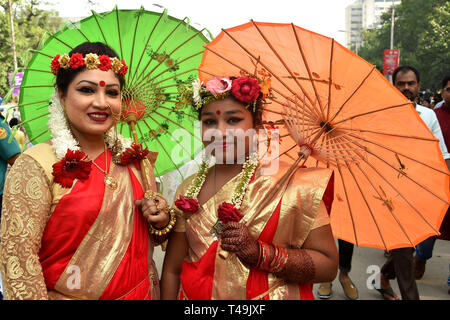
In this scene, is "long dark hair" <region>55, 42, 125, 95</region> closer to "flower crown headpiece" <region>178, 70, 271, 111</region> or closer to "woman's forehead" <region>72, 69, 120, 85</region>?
"woman's forehead" <region>72, 69, 120, 85</region>

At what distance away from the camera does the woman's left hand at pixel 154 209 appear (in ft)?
6.51

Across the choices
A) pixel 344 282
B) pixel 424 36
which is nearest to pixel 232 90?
pixel 344 282

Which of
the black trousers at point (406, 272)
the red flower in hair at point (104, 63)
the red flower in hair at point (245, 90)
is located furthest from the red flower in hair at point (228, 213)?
the black trousers at point (406, 272)

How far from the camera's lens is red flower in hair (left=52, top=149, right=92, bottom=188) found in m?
1.85

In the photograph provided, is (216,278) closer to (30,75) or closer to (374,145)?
(374,145)

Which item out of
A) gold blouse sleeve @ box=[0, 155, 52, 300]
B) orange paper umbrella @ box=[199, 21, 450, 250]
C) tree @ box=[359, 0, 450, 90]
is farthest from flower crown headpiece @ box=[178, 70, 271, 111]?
tree @ box=[359, 0, 450, 90]

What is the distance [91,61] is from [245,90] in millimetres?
741

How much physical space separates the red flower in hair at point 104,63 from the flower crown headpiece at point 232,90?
1.43ft

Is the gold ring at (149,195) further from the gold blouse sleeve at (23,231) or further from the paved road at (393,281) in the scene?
the paved road at (393,281)

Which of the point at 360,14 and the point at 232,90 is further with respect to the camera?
the point at 360,14

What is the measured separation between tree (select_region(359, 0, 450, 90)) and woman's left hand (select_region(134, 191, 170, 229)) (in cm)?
3148

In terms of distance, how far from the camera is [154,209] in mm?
1986

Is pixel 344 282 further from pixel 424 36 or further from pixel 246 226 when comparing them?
pixel 424 36

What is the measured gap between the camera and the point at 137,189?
6.92ft
